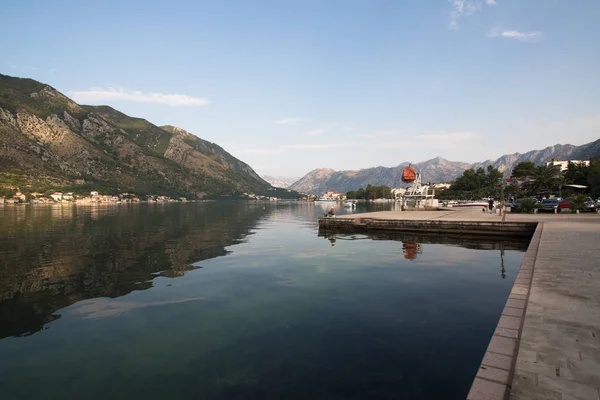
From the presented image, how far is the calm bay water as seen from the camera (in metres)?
8.48

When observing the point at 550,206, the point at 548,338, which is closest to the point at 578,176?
the point at 550,206

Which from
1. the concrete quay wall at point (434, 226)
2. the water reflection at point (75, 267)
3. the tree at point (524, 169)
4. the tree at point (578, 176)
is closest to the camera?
the water reflection at point (75, 267)

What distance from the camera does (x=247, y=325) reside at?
12375 millimetres

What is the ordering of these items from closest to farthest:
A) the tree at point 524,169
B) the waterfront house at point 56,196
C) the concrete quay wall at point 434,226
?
the concrete quay wall at point 434,226 → the tree at point 524,169 → the waterfront house at point 56,196

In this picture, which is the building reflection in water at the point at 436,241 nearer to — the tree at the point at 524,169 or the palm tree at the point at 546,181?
the palm tree at the point at 546,181

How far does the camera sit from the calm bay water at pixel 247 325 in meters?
8.48

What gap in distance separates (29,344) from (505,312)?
14792 mm

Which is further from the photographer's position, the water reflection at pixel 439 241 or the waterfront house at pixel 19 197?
the waterfront house at pixel 19 197

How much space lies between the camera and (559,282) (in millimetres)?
11734

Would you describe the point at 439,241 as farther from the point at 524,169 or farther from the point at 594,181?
the point at 524,169

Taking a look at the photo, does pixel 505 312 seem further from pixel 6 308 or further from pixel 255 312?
pixel 6 308

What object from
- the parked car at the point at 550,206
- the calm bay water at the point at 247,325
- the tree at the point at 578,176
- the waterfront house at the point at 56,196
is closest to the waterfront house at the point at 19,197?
the waterfront house at the point at 56,196

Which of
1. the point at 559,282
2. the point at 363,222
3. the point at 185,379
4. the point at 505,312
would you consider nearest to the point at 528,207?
the point at 363,222

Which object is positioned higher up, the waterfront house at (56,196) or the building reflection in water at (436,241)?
the waterfront house at (56,196)
